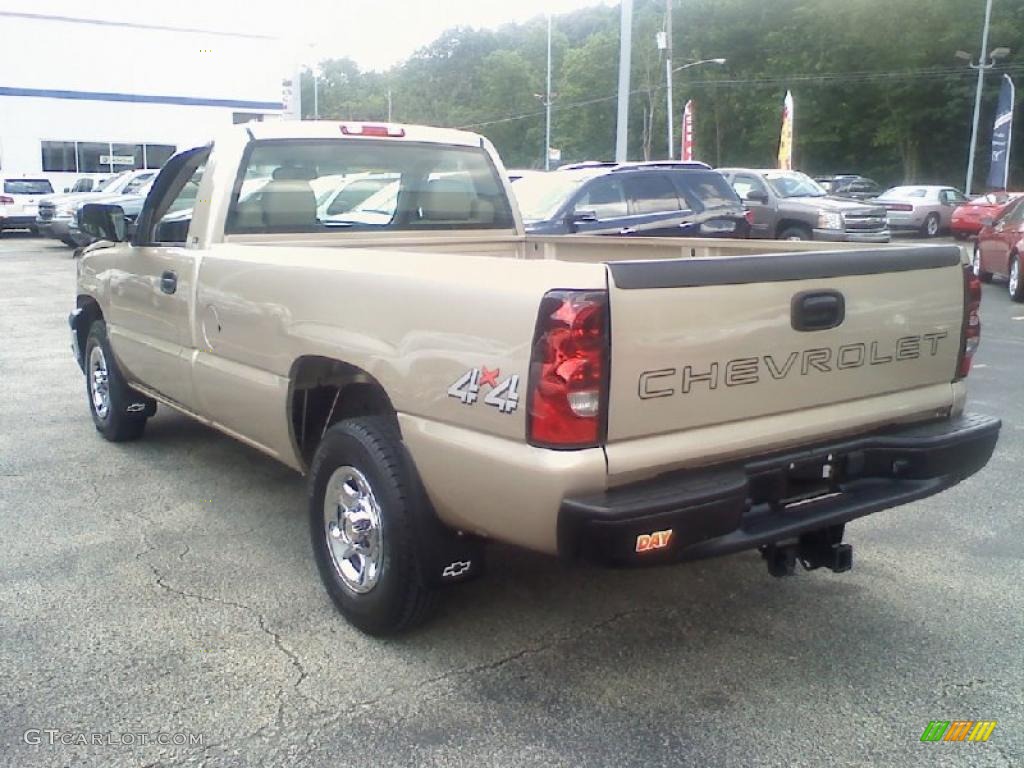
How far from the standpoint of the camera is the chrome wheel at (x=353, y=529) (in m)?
3.59

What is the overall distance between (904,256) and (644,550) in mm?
1511

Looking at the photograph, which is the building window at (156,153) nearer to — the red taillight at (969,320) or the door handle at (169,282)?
the door handle at (169,282)

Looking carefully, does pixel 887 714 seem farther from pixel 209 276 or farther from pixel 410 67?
pixel 410 67

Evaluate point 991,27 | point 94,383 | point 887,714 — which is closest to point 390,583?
point 887,714

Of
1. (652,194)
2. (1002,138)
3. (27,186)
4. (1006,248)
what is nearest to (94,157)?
(27,186)

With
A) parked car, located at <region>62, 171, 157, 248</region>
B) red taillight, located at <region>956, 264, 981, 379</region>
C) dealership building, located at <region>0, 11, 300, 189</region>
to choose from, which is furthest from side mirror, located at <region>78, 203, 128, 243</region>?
dealership building, located at <region>0, 11, 300, 189</region>

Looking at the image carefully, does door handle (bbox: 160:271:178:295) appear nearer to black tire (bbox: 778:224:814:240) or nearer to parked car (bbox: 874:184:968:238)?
black tire (bbox: 778:224:814:240)

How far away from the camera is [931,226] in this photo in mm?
30531

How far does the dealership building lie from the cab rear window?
654 cm

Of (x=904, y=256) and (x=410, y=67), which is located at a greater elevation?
(x=410, y=67)

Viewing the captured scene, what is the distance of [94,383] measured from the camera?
6.47 metres

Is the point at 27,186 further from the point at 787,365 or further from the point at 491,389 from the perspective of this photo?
the point at 787,365

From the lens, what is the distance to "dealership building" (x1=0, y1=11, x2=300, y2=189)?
117 ft

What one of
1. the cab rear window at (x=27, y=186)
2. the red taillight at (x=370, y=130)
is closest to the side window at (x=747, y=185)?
the red taillight at (x=370, y=130)
